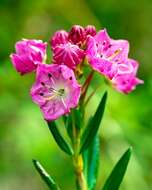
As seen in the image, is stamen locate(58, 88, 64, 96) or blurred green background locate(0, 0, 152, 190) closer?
stamen locate(58, 88, 64, 96)

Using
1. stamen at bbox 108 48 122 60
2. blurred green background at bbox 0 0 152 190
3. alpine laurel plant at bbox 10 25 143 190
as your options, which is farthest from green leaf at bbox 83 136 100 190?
blurred green background at bbox 0 0 152 190

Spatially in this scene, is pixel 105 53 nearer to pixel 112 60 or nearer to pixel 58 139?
pixel 112 60

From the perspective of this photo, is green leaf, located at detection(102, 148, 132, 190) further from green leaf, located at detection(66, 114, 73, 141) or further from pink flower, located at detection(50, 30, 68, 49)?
pink flower, located at detection(50, 30, 68, 49)

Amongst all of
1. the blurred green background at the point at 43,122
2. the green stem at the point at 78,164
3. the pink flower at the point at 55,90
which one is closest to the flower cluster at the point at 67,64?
the pink flower at the point at 55,90

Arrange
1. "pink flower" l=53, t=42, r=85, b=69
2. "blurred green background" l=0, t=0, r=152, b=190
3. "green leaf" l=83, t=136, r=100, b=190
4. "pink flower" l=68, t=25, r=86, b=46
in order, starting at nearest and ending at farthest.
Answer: "pink flower" l=53, t=42, r=85, b=69 → "pink flower" l=68, t=25, r=86, b=46 → "green leaf" l=83, t=136, r=100, b=190 → "blurred green background" l=0, t=0, r=152, b=190

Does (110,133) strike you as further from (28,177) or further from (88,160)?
(88,160)

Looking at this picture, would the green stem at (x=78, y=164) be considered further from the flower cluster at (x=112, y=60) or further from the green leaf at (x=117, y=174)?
the flower cluster at (x=112, y=60)
